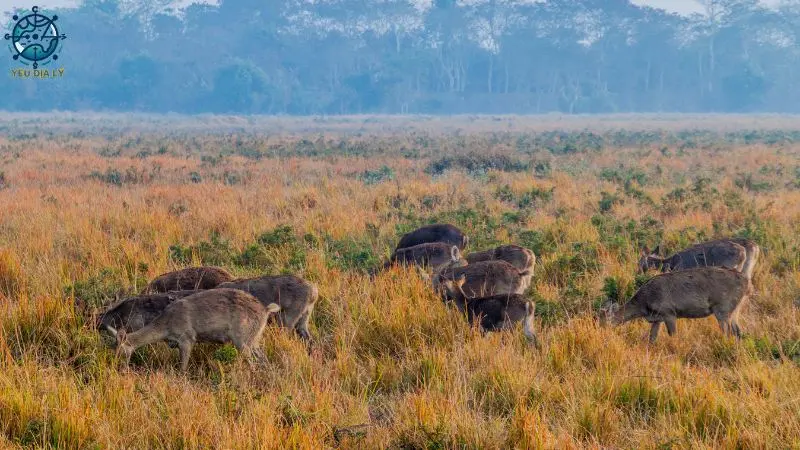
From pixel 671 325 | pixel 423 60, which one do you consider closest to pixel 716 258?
pixel 671 325

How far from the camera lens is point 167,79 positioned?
117250 millimetres

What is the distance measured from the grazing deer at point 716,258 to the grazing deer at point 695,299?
5.50 ft

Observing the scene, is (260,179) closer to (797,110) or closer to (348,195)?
(348,195)

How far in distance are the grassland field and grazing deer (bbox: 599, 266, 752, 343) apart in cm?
21

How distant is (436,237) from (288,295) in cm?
404

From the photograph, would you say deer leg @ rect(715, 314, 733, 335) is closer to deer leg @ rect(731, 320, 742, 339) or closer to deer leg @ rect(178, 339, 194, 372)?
deer leg @ rect(731, 320, 742, 339)

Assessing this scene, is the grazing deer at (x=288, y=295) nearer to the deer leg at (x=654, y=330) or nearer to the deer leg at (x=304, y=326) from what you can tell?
the deer leg at (x=304, y=326)

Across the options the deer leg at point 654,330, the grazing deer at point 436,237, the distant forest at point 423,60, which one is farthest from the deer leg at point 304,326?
the distant forest at point 423,60

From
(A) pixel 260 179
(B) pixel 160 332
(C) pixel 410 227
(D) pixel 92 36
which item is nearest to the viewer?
(B) pixel 160 332

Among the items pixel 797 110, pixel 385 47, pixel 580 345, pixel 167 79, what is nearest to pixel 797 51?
pixel 797 110

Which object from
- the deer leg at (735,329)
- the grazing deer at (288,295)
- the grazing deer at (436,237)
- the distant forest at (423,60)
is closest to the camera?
the deer leg at (735,329)

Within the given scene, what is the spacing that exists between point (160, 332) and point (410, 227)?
7.08 metres

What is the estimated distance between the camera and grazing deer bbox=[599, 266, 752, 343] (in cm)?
711

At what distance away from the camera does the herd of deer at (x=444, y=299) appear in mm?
6273
